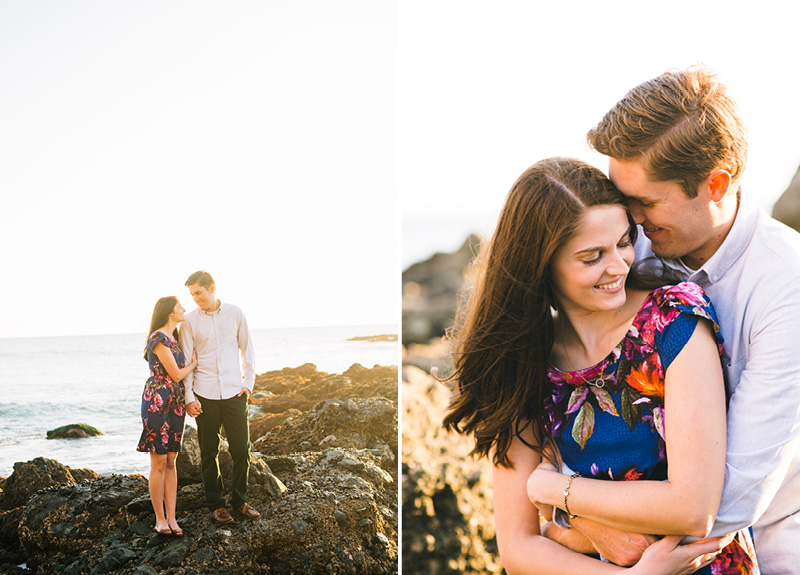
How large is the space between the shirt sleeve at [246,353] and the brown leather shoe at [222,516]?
55 centimetres

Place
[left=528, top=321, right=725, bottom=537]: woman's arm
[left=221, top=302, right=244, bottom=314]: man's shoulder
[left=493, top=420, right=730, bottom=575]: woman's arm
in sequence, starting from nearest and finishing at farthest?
[left=528, top=321, right=725, bottom=537]: woman's arm
[left=493, top=420, right=730, bottom=575]: woman's arm
[left=221, top=302, right=244, bottom=314]: man's shoulder

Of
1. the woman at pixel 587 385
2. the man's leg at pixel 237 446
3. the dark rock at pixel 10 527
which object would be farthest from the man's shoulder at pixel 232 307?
the woman at pixel 587 385

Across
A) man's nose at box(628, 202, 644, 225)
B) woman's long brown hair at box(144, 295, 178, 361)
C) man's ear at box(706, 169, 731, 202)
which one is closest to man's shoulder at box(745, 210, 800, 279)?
man's ear at box(706, 169, 731, 202)

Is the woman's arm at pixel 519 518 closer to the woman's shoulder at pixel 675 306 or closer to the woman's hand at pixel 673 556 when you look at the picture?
the woman's hand at pixel 673 556

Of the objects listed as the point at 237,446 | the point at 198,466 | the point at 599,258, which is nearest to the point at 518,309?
the point at 599,258

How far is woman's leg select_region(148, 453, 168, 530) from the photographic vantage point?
3000mm

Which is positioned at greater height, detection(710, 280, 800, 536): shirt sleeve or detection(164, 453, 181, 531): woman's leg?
detection(710, 280, 800, 536): shirt sleeve

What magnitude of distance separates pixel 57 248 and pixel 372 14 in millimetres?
1960

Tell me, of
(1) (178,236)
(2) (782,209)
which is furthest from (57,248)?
(2) (782,209)

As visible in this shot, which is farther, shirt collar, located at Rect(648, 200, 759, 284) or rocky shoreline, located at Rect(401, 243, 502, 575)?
rocky shoreline, located at Rect(401, 243, 502, 575)

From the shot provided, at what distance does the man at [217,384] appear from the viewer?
3014mm

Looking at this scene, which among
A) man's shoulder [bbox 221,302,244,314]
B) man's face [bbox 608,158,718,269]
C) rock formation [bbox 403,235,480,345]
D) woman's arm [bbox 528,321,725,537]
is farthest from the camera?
rock formation [bbox 403,235,480,345]

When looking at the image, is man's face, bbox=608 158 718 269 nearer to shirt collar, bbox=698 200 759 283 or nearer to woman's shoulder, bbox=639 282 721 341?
shirt collar, bbox=698 200 759 283

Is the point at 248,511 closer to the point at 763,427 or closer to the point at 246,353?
the point at 246,353
